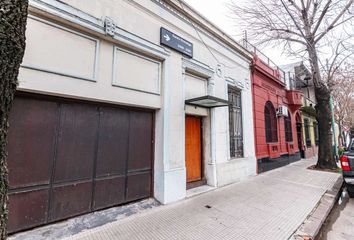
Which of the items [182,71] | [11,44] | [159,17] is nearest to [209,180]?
[182,71]

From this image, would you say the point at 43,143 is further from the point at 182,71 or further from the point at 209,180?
the point at 209,180

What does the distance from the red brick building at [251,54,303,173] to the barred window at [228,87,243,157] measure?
1134 millimetres

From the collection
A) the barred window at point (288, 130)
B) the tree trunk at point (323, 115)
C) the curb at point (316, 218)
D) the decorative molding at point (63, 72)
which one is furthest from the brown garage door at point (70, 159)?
the barred window at point (288, 130)

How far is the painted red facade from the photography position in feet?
29.8

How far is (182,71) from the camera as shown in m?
5.69

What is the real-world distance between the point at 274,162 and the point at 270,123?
1987 millimetres

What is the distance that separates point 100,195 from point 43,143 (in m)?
1.48

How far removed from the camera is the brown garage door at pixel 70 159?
10.6 feet

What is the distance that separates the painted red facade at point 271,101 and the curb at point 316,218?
10.5 ft

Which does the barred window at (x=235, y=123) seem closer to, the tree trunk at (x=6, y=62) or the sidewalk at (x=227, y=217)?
the sidewalk at (x=227, y=217)

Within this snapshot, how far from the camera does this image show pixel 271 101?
34.8ft

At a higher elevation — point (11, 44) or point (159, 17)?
point (159, 17)

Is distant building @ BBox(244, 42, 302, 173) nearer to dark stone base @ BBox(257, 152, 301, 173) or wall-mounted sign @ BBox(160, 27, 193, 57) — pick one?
dark stone base @ BBox(257, 152, 301, 173)

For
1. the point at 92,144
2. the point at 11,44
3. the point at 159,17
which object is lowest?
the point at 92,144
